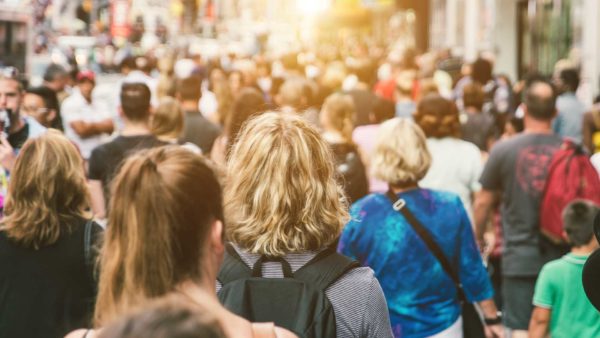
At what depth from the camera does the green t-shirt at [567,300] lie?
5473 millimetres

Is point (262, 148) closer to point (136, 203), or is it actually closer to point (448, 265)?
point (136, 203)

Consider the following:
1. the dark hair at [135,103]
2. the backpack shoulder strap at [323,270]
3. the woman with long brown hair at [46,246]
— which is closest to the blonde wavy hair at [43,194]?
the woman with long brown hair at [46,246]

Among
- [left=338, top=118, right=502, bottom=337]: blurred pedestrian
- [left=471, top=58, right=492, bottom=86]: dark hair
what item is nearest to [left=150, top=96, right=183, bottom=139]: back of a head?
[left=338, top=118, right=502, bottom=337]: blurred pedestrian

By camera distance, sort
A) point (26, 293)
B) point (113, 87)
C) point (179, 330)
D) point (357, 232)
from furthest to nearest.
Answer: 1. point (113, 87)
2. point (357, 232)
3. point (26, 293)
4. point (179, 330)

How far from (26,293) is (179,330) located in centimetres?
300

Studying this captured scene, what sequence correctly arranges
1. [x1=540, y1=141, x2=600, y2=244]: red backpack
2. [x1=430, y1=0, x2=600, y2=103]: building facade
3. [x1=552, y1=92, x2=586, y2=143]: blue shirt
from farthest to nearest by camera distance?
[x1=430, y1=0, x2=600, y2=103]: building facade → [x1=552, y1=92, x2=586, y2=143]: blue shirt → [x1=540, y1=141, x2=600, y2=244]: red backpack

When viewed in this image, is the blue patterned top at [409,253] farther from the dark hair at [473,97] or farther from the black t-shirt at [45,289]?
the dark hair at [473,97]

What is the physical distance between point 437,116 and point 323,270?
4.43 m

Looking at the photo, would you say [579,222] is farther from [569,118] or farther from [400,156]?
[569,118]

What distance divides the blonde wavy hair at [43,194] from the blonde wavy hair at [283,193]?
112 cm

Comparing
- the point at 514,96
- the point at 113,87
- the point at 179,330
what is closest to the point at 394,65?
the point at 514,96

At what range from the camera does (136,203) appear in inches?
108

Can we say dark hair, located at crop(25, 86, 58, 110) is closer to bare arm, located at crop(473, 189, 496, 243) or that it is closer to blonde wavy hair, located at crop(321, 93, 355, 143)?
blonde wavy hair, located at crop(321, 93, 355, 143)

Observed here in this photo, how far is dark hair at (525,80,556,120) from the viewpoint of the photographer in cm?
753
